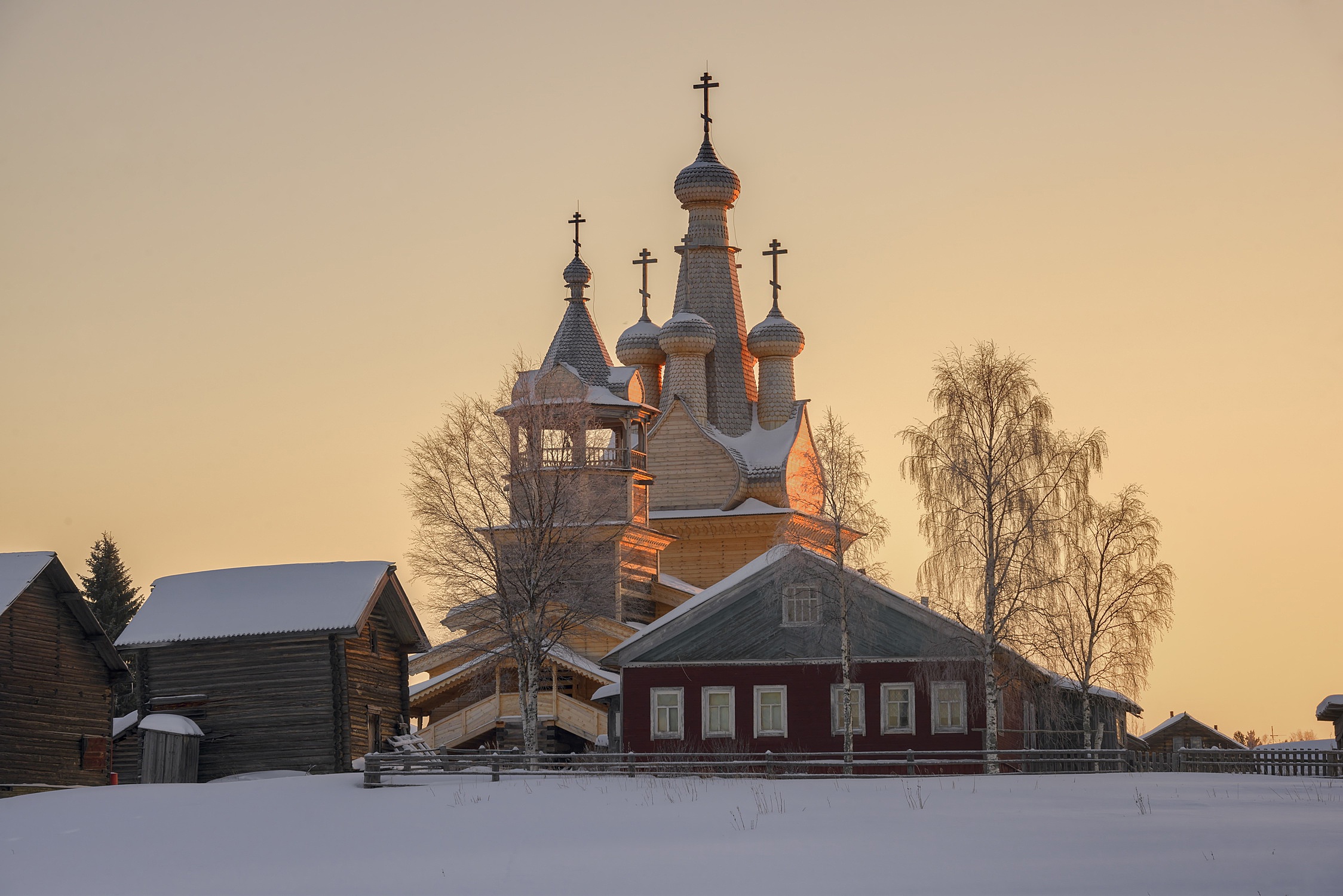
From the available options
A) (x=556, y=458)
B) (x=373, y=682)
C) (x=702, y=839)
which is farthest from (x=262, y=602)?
(x=702, y=839)

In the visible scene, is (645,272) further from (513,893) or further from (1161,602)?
(513,893)

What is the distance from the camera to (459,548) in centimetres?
4038

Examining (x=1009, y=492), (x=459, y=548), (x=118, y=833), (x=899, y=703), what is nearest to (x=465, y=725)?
(x=459, y=548)

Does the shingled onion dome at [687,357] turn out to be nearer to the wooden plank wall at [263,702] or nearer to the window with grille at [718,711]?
the window with grille at [718,711]

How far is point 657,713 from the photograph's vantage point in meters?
39.0

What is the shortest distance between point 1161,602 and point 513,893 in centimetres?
2405

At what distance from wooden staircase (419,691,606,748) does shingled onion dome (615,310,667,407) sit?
18.4 meters

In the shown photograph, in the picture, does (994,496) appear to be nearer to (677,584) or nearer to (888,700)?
(888,700)

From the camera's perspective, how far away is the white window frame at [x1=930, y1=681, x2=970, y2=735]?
37438 mm

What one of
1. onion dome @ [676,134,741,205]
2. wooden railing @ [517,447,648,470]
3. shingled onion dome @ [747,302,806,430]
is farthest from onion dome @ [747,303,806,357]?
wooden railing @ [517,447,648,470]

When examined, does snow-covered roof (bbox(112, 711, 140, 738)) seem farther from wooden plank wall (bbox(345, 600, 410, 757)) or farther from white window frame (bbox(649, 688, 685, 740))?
white window frame (bbox(649, 688, 685, 740))

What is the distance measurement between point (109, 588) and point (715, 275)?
27116 millimetres

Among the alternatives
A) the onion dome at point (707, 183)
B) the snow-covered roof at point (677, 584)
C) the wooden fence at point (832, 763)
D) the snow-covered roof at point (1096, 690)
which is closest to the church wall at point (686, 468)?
the snow-covered roof at point (677, 584)

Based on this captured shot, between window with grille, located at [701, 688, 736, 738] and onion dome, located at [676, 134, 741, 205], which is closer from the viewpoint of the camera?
window with grille, located at [701, 688, 736, 738]
